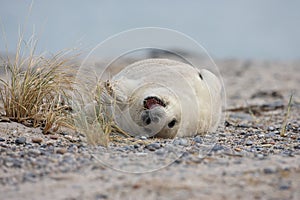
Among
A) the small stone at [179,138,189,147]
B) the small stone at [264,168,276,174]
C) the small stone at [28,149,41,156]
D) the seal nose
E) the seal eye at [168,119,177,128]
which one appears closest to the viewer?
the small stone at [264,168,276,174]

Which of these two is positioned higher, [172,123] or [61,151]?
[172,123]

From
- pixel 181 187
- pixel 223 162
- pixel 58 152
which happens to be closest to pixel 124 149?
pixel 58 152

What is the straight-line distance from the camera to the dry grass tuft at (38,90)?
5.13m

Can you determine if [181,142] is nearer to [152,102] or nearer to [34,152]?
[152,102]

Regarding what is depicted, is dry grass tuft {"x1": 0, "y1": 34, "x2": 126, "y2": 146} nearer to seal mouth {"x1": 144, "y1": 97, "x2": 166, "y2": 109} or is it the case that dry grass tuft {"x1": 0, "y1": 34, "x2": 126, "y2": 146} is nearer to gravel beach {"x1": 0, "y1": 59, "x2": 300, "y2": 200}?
gravel beach {"x1": 0, "y1": 59, "x2": 300, "y2": 200}

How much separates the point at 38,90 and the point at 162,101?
146 cm

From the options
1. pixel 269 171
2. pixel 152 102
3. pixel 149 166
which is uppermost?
pixel 152 102

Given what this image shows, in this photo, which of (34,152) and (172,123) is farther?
(172,123)

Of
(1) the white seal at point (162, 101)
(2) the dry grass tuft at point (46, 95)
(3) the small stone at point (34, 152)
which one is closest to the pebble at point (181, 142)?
(1) the white seal at point (162, 101)

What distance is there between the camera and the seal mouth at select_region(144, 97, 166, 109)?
4663 millimetres

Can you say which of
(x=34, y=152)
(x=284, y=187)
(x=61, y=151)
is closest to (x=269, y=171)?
(x=284, y=187)

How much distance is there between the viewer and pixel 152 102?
467cm

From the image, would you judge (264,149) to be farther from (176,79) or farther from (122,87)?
(122,87)

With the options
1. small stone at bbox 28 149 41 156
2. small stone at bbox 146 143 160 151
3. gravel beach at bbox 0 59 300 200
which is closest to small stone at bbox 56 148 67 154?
gravel beach at bbox 0 59 300 200
